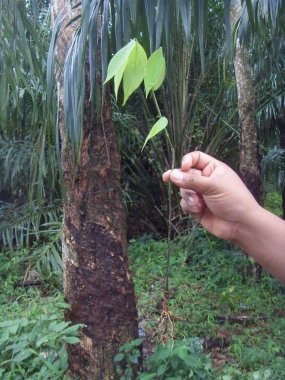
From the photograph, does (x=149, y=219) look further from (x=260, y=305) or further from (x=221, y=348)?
(x=221, y=348)

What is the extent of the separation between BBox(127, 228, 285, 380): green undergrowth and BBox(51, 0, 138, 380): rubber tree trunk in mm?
271

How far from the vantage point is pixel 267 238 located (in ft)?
3.96

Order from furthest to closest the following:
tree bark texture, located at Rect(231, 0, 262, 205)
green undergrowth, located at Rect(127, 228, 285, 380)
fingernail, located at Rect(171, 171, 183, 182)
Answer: tree bark texture, located at Rect(231, 0, 262, 205) < green undergrowth, located at Rect(127, 228, 285, 380) < fingernail, located at Rect(171, 171, 183, 182)

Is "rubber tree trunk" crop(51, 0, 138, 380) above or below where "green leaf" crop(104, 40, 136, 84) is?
below

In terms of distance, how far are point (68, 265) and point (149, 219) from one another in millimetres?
3306

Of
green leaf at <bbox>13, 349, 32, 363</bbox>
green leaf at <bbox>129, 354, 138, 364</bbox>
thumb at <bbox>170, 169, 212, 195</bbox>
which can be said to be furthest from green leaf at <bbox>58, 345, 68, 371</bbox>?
thumb at <bbox>170, 169, 212, 195</bbox>

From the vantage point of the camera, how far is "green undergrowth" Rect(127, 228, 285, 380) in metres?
2.54

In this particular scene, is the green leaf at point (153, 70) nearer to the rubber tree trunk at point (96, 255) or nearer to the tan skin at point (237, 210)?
the tan skin at point (237, 210)

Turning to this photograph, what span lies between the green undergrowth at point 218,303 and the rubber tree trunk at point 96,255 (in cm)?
27

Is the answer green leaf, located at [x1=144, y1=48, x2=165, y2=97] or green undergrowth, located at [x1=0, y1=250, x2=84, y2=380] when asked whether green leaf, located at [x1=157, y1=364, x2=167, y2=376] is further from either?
green leaf, located at [x1=144, y1=48, x2=165, y2=97]

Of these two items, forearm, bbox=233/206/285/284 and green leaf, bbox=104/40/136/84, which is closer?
green leaf, bbox=104/40/136/84

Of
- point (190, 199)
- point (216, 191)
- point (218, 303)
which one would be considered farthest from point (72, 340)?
point (218, 303)

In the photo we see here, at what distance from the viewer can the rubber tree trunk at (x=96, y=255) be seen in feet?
6.32

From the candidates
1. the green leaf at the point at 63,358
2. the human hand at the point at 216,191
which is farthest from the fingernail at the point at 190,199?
the green leaf at the point at 63,358
